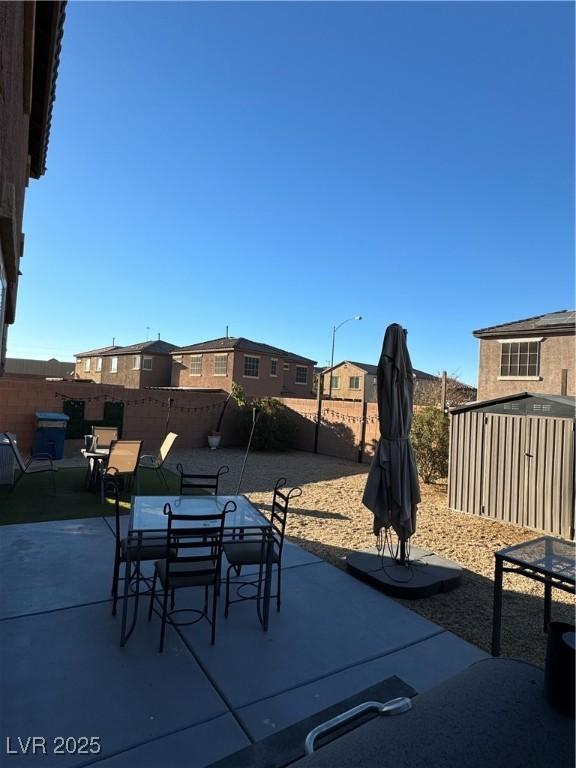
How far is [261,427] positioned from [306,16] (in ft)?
38.2

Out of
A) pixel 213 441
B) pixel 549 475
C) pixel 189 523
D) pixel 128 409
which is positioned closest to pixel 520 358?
pixel 549 475

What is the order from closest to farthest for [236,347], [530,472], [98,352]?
[530,472], [236,347], [98,352]

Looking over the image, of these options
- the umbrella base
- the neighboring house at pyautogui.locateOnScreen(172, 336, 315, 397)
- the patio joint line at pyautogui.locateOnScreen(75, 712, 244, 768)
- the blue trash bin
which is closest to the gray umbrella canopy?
the umbrella base

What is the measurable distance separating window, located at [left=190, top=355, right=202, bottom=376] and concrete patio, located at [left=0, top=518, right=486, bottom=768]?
24.2m

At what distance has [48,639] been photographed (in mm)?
2924

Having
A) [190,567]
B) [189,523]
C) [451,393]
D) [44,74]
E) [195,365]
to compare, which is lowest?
[190,567]

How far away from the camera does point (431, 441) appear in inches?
388

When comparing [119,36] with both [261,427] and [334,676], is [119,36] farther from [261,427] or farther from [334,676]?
[261,427]

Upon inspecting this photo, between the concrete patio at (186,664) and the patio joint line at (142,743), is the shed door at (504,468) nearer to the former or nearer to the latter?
the concrete patio at (186,664)

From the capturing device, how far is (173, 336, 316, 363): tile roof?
85.6 ft

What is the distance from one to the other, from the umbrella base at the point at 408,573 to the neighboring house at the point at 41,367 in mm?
42478

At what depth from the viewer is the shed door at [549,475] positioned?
20.9 feet

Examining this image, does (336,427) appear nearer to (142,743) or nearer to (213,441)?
(213,441)

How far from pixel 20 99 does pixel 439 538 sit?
7427 mm
